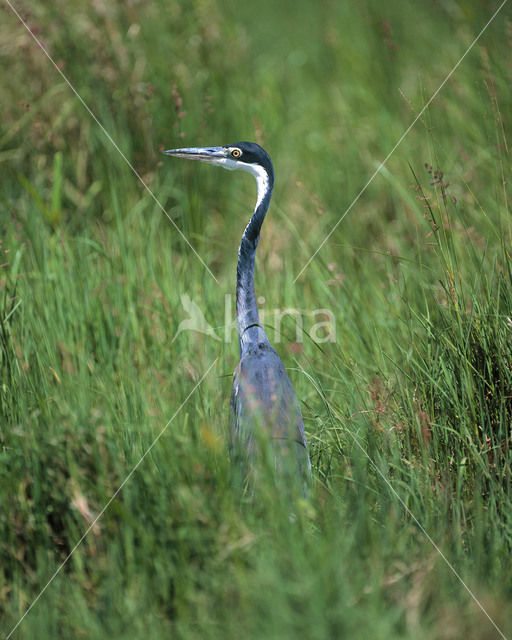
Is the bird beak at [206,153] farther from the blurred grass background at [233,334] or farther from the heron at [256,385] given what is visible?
the blurred grass background at [233,334]

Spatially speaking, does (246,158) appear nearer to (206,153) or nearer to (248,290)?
(206,153)

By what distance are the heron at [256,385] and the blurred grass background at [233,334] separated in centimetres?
13

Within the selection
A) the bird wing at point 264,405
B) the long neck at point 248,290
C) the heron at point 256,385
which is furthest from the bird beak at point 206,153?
the bird wing at point 264,405

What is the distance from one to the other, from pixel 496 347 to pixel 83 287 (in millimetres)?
2116

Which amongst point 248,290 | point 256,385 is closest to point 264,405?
point 256,385

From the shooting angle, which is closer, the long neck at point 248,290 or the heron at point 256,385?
the heron at point 256,385

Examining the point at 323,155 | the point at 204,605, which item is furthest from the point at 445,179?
the point at 204,605

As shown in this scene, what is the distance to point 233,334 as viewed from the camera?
387 cm

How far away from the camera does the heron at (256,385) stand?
262 cm

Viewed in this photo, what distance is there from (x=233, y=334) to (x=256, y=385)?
0.88 metres

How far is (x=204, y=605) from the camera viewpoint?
7.04ft

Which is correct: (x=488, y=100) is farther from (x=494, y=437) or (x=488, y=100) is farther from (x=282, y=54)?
(x=282, y=54)

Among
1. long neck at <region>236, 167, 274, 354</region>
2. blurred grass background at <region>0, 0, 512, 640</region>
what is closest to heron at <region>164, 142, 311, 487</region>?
long neck at <region>236, 167, 274, 354</region>

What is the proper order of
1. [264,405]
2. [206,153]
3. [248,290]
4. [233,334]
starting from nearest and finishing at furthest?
[264,405] < [248,290] < [206,153] < [233,334]
